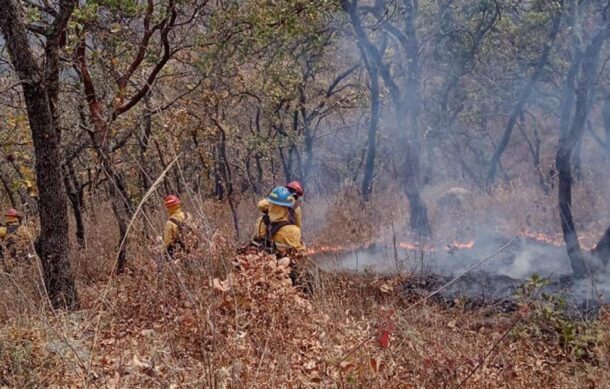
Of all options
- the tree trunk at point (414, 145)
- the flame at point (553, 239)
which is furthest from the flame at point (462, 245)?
the flame at point (553, 239)

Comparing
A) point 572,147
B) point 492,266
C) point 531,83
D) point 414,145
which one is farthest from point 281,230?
point 531,83

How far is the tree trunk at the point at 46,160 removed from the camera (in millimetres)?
4980

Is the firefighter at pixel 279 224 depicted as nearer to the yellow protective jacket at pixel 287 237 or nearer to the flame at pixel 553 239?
the yellow protective jacket at pixel 287 237

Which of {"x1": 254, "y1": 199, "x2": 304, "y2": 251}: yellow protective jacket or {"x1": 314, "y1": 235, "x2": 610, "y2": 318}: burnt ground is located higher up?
{"x1": 254, "y1": 199, "x2": 304, "y2": 251}: yellow protective jacket

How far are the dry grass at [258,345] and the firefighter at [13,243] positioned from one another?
881 millimetres

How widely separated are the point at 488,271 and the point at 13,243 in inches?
291

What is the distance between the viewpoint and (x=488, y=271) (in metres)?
8.32

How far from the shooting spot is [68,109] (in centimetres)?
1129

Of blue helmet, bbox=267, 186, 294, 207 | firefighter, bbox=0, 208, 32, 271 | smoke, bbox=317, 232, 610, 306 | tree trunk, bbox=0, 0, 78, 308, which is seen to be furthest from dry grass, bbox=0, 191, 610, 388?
smoke, bbox=317, 232, 610, 306

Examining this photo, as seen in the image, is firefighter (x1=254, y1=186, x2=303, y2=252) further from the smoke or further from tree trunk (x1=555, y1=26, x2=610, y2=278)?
tree trunk (x1=555, y1=26, x2=610, y2=278)

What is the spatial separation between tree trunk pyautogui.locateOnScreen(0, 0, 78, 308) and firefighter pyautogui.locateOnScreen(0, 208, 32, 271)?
0.27 meters

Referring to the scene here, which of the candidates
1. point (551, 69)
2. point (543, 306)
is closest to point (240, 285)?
point (543, 306)

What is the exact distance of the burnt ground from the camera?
648 centimetres

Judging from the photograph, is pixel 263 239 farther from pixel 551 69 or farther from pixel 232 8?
pixel 551 69
